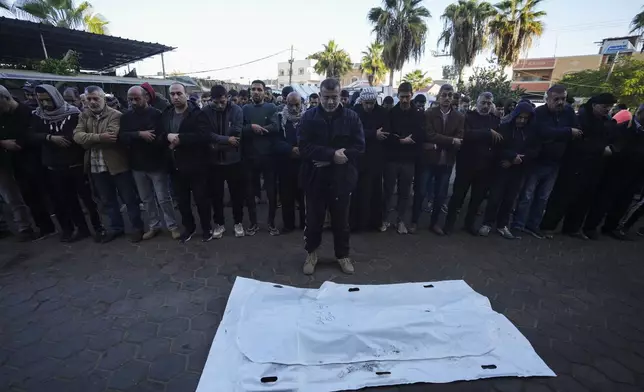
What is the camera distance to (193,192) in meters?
4.23

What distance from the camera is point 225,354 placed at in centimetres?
242

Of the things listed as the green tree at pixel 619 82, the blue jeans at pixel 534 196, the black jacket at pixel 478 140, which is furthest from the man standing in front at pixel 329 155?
the green tree at pixel 619 82

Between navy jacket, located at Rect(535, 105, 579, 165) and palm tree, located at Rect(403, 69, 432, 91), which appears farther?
palm tree, located at Rect(403, 69, 432, 91)

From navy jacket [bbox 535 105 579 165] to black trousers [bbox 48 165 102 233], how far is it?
6367mm

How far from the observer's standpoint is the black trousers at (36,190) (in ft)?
13.8

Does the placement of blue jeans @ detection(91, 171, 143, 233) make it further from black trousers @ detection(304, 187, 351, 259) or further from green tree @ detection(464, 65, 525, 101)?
green tree @ detection(464, 65, 525, 101)

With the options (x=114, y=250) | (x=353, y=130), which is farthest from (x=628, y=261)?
(x=114, y=250)

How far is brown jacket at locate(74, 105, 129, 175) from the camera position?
12.6 feet

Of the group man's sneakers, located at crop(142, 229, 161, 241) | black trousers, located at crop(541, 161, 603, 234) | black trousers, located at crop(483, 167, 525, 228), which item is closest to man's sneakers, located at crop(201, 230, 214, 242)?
man's sneakers, located at crop(142, 229, 161, 241)

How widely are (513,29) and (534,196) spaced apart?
22316 millimetres

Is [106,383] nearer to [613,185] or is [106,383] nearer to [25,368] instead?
[25,368]

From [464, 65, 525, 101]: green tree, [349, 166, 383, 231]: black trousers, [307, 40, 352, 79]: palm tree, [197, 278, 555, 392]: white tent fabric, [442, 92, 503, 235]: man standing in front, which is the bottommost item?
[197, 278, 555, 392]: white tent fabric

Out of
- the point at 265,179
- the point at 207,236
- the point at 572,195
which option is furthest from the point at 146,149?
the point at 572,195

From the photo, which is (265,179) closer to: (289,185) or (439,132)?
(289,185)
